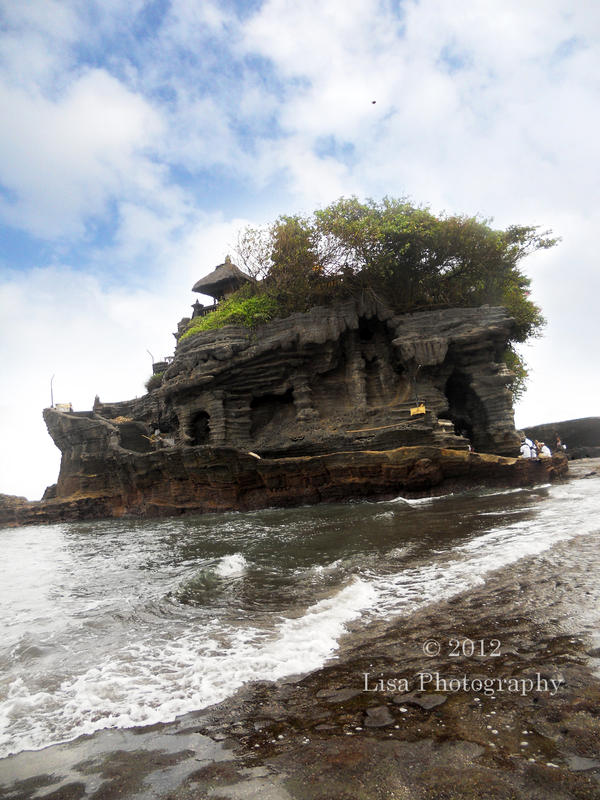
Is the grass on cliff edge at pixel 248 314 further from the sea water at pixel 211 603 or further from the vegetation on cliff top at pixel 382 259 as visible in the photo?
the sea water at pixel 211 603

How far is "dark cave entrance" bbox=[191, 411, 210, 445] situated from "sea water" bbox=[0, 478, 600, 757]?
1296cm

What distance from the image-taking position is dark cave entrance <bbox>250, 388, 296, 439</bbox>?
871 inches

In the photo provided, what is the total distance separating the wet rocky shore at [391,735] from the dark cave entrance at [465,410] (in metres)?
16.8

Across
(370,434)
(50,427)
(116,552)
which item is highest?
(50,427)

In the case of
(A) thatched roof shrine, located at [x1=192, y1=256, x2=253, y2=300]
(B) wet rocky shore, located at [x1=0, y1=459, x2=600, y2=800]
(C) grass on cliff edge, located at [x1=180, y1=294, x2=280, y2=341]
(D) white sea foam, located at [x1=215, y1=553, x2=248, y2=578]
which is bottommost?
(D) white sea foam, located at [x1=215, y1=553, x2=248, y2=578]

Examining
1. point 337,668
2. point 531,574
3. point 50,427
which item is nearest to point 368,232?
point 531,574

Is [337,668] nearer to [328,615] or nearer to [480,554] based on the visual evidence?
[328,615]

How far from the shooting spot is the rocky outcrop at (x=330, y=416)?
15453mm

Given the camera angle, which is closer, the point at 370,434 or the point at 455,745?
the point at 455,745

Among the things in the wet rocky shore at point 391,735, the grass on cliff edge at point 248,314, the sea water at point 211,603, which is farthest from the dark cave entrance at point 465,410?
the wet rocky shore at point 391,735

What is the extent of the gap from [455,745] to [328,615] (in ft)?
7.38

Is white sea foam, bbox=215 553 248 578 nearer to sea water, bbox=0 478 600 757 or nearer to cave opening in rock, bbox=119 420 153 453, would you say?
sea water, bbox=0 478 600 757

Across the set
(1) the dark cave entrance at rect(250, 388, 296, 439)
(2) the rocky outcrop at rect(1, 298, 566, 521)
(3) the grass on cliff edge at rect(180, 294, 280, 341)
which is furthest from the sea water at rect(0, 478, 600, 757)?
(3) the grass on cliff edge at rect(180, 294, 280, 341)

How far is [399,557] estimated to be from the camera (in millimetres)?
6262
